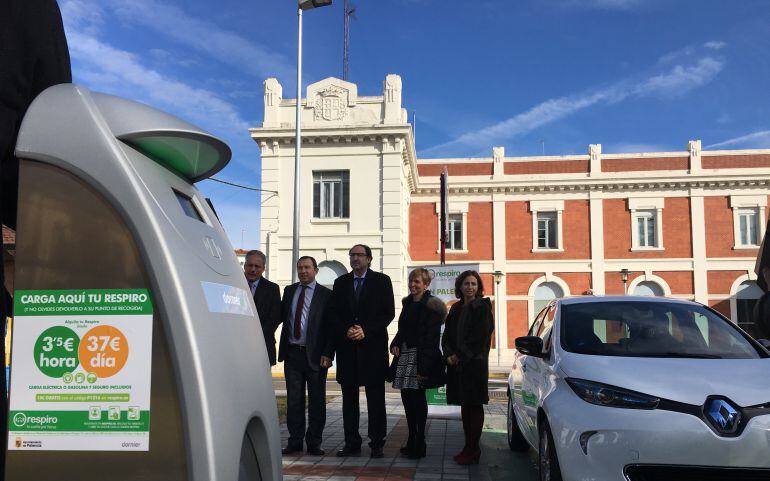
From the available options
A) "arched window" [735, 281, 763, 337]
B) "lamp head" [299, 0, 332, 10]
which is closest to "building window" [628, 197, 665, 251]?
"arched window" [735, 281, 763, 337]

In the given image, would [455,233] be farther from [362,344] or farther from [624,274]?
[362,344]

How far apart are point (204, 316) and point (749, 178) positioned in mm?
33453

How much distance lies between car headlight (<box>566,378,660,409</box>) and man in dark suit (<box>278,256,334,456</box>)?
324 cm

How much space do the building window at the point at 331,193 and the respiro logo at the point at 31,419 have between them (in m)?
23.4

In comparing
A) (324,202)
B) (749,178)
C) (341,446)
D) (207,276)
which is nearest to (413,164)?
(324,202)

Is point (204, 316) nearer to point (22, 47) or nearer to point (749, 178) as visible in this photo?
point (22, 47)

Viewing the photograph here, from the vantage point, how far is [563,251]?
102 feet

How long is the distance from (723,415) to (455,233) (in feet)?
93.0

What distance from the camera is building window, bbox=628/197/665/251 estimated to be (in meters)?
30.9

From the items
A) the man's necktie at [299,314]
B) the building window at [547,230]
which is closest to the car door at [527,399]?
the man's necktie at [299,314]

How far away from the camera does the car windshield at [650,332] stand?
4.71 metres

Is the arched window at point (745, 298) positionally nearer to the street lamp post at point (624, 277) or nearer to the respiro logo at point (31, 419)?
the street lamp post at point (624, 277)

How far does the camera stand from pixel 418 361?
6629 millimetres

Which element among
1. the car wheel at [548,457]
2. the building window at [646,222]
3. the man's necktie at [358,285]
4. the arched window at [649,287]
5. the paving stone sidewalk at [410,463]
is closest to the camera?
the car wheel at [548,457]
